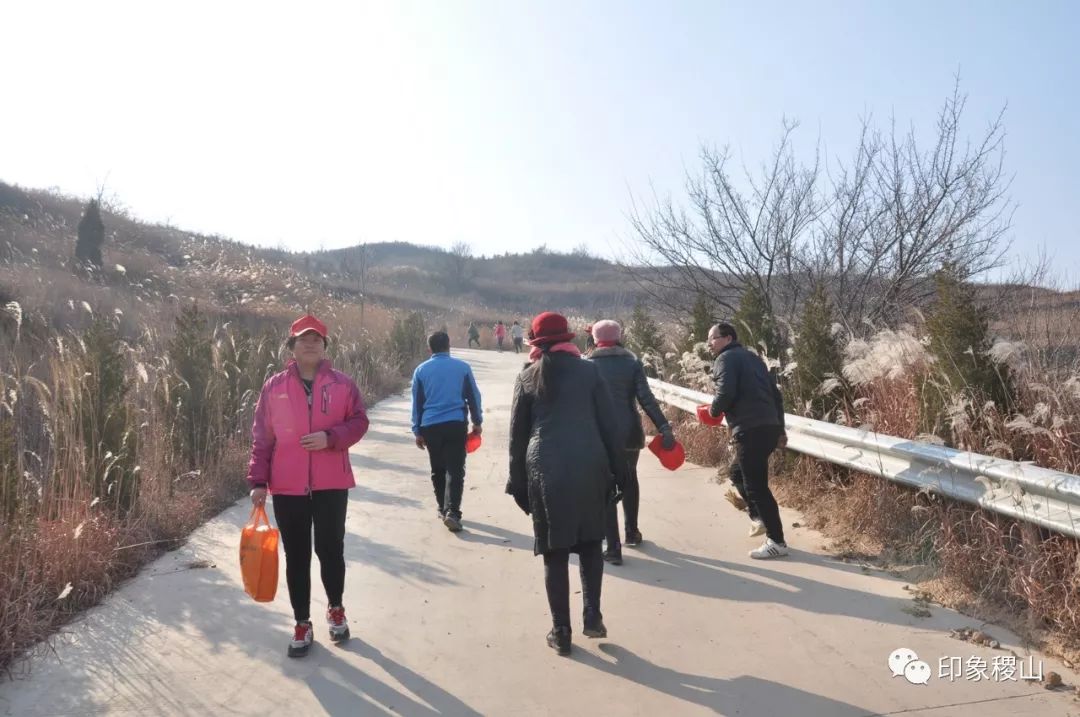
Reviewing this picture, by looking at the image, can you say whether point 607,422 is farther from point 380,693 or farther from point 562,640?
point 380,693

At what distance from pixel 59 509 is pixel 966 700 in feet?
18.8

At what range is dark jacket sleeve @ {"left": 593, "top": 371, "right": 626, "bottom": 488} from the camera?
4562 mm

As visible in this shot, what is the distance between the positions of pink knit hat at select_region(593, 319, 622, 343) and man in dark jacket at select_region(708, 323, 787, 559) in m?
0.88

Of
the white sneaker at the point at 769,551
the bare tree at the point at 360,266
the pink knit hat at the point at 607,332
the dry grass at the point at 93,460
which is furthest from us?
the bare tree at the point at 360,266

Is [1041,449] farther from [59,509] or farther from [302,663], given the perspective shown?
[59,509]

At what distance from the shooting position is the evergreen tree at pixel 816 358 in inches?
307

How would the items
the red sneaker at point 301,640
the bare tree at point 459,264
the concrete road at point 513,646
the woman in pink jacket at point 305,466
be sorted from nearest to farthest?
1. the concrete road at point 513,646
2. the red sneaker at point 301,640
3. the woman in pink jacket at point 305,466
4. the bare tree at point 459,264

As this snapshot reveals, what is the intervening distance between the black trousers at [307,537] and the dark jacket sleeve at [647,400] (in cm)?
258

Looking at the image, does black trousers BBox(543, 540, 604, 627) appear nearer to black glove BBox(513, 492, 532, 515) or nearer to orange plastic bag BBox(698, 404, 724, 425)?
black glove BBox(513, 492, 532, 515)

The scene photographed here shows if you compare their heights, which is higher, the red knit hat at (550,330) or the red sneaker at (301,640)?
the red knit hat at (550,330)

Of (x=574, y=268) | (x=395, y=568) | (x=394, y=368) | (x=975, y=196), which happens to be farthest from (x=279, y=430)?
(x=574, y=268)

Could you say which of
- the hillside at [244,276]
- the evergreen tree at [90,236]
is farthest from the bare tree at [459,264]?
the evergreen tree at [90,236]

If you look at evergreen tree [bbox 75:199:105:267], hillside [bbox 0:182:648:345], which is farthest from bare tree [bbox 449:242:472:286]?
evergreen tree [bbox 75:199:105:267]

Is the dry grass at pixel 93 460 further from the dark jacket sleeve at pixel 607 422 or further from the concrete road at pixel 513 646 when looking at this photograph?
the dark jacket sleeve at pixel 607 422
